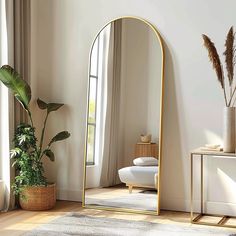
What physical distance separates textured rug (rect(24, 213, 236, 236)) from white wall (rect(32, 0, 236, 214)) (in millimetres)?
617

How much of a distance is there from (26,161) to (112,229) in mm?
1150

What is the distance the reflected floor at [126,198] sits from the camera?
455 centimetres

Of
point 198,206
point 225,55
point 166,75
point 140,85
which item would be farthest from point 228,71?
A: point 198,206

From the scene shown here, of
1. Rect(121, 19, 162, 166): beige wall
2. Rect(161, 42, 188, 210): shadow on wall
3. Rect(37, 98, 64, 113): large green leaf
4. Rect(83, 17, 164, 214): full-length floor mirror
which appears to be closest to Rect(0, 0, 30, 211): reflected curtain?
Rect(37, 98, 64, 113): large green leaf

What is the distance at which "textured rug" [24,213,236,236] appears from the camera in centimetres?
375

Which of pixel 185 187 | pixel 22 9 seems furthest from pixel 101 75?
pixel 185 187

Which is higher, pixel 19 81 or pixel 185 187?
pixel 19 81

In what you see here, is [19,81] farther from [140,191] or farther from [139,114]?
[140,191]

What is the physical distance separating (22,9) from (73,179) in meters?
1.81

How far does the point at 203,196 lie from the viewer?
4.51 metres

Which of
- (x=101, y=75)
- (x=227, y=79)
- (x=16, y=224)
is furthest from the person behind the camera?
(x=101, y=75)

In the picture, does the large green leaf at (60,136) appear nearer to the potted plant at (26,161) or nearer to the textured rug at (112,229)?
the potted plant at (26,161)

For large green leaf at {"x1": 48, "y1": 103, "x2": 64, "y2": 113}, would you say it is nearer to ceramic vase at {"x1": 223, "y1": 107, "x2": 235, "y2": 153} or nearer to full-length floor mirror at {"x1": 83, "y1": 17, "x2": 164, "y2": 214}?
full-length floor mirror at {"x1": 83, "y1": 17, "x2": 164, "y2": 214}

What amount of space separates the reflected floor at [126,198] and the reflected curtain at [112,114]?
0.08 metres
